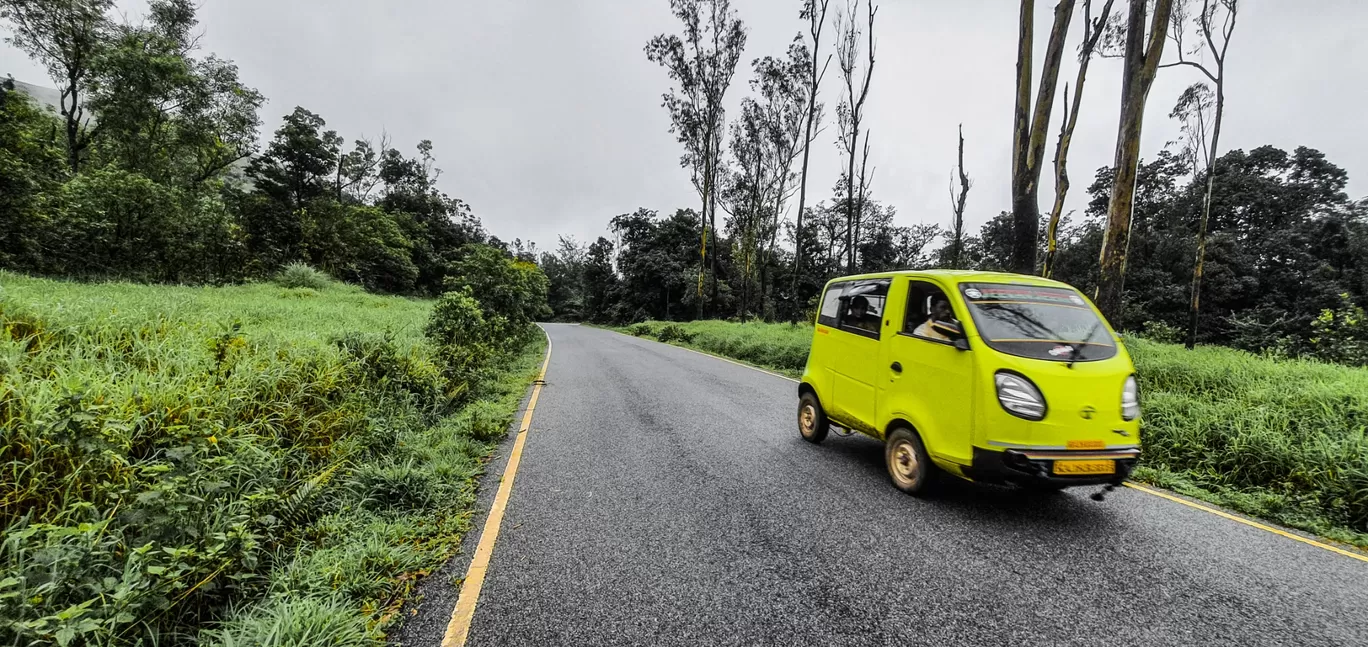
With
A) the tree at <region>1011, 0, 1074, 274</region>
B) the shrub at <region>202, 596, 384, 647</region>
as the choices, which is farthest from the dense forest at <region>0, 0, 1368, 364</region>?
the shrub at <region>202, 596, 384, 647</region>

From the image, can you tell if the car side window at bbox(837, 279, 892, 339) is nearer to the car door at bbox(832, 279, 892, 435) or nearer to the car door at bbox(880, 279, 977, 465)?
the car door at bbox(832, 279, 892, 435)

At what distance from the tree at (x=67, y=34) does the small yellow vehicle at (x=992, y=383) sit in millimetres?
26657

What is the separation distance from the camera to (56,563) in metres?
1.62

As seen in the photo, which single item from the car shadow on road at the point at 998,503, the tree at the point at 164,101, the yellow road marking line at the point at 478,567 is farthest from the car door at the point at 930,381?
the tree at the point at 164,101

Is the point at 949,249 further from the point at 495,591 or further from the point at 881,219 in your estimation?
the point at 495,591

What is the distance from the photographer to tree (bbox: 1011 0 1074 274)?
8.27 metres

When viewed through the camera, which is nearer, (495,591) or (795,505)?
(495,591)

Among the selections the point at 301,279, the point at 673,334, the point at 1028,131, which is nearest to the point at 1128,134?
the point at 1028,131

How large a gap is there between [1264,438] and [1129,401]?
211cm

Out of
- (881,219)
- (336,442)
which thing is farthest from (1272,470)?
(881,219)

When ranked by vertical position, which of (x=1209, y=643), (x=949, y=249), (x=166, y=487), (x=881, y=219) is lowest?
(x=1209, y=643)

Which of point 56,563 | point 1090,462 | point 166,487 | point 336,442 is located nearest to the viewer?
point 56,563

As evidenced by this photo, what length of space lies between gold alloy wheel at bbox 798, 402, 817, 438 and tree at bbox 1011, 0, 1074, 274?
602 cm

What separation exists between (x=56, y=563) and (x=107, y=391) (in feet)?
4.74
